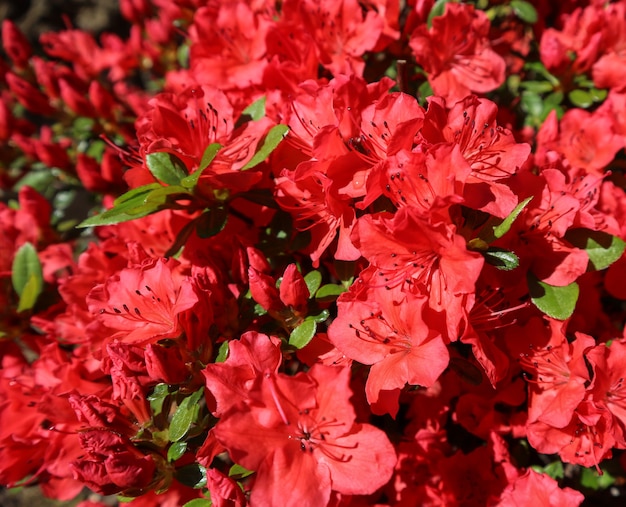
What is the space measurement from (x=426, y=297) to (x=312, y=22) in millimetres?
949

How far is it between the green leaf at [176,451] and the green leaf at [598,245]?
0.99 m

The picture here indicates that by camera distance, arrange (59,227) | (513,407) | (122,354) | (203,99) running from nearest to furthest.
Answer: (122,354) → (203,99) → (513,407) → (59,227)

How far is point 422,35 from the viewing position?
161 cm

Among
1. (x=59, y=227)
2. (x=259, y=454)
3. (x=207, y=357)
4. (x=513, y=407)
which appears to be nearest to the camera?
(x=259, y=454)

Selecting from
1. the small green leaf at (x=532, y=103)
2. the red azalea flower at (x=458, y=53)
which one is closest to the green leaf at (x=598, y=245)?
the red azalea flower at (x=458, y=53)

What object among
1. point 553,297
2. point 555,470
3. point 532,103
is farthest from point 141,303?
point 532,103

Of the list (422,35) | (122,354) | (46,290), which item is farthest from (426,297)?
(46,290)

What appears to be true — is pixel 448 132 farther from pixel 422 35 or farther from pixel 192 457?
pixel 192 457

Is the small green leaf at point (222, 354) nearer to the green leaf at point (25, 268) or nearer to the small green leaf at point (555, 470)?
the green leaf at point (25, 268)

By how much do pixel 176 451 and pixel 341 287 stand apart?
510 mm

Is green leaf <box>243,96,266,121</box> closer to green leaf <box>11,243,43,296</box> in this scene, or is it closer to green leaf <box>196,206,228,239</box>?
green leaf <box>196,206,228,239</box>

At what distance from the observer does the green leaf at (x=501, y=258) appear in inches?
42.7

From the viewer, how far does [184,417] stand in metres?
1.23

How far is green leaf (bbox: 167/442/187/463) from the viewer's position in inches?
47.8
